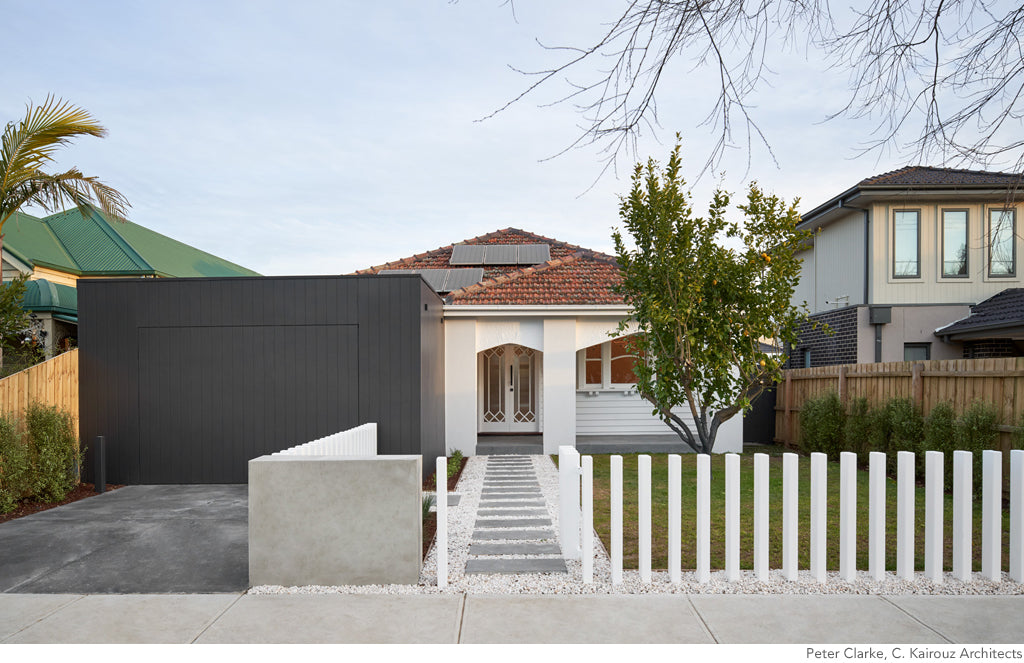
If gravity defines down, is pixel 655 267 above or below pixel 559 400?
above

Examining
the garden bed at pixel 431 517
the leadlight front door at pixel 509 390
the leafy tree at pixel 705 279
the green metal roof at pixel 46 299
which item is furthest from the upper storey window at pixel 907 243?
the green metal roof at pixel 46 299

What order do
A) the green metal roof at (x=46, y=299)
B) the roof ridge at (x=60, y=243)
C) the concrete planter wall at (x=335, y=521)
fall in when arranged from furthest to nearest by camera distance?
the roof ridge at (x=60, y=243) < the green metal roof at (x=46, y=299) < the concrete planter wall at (x=335, y=521)

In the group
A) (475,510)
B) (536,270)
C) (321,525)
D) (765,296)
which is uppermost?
(536,270)

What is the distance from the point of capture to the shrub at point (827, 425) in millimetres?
11891

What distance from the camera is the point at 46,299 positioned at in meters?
13.5

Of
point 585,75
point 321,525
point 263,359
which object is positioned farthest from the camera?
point 263,359

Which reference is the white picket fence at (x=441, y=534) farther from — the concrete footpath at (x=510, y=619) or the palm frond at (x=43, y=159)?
the palm frond at (x=43, y=159)

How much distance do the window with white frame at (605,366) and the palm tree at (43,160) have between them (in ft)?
31.5

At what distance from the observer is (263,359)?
10.1m

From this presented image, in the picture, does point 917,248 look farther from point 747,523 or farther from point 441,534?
point 441,534

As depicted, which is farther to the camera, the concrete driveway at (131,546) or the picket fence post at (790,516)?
the concrete driveway at (131,546)
